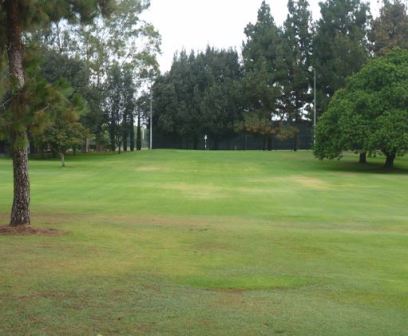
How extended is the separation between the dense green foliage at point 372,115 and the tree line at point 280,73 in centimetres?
1443

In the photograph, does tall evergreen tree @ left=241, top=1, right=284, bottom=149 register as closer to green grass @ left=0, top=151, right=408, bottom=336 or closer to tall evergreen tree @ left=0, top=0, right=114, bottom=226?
green grass @ left=0, top=151, right=408, bottom=336

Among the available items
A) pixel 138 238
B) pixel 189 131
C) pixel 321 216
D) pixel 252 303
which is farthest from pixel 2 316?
pixel 189 131

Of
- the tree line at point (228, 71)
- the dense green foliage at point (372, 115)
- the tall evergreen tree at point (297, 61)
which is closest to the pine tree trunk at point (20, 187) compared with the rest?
the dense green foliage at point (372, 115)

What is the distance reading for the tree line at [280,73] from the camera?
62.0 m

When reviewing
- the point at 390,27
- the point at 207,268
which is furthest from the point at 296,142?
the point at 207,268

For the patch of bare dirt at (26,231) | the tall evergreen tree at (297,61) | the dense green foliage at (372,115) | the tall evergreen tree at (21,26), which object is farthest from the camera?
the tall evergreen tree at (297,61)

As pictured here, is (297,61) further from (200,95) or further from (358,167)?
(358,167)

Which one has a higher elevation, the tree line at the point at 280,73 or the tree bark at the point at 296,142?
the tree line at the point at 280,73

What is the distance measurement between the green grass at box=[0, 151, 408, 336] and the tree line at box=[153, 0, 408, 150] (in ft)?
132

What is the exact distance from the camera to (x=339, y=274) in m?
8.63

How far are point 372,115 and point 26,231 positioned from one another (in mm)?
35024

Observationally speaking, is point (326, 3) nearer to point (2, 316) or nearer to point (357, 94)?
point (357, 94)

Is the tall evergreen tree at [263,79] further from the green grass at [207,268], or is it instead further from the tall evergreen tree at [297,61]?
the green grass at [207,268]

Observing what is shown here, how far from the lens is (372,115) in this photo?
142 ft
